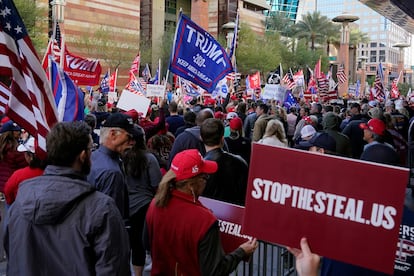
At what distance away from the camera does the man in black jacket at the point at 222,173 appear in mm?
4543

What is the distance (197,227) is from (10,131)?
410 centimetres

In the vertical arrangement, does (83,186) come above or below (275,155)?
below

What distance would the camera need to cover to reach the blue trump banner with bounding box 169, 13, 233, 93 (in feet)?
25.1

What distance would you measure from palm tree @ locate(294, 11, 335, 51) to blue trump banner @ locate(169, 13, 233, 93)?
5901cm

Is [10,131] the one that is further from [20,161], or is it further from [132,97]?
[132,97]

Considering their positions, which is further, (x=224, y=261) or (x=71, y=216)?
(x=224, y=261)

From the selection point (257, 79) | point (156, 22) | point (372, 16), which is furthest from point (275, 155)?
point (372, 16)

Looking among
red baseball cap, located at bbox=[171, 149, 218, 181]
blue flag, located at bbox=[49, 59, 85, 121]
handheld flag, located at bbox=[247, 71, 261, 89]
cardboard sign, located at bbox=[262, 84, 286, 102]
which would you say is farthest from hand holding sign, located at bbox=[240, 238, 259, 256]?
handheld flag, located at bbox=[247, 71, 261, 89]

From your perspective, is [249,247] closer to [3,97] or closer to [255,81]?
[3,97]

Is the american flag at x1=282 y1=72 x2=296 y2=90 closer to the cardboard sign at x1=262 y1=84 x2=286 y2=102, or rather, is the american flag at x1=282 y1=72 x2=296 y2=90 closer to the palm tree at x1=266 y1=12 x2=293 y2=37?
the cardboard sign at x1=262 y1=84 x2=286 y2=102

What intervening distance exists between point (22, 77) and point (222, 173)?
6.51 ft

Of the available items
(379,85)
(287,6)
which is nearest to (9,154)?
(379,85)

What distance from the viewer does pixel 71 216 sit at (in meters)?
2.43

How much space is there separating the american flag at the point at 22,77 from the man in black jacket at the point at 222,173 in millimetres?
1500
